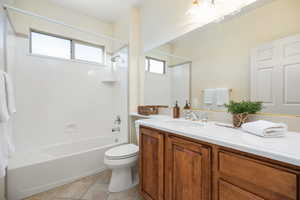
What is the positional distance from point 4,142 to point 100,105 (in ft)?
5.73

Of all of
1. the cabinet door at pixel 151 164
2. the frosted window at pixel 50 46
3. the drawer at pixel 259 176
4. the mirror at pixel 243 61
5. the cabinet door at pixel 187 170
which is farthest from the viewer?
the frosted window at pixel 50 46

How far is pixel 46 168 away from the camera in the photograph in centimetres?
171

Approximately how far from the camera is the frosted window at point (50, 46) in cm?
226

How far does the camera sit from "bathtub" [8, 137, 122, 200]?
5.07 feet

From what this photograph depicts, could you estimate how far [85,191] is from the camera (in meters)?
1.73

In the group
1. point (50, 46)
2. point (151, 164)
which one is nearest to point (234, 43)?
point (151, 164)

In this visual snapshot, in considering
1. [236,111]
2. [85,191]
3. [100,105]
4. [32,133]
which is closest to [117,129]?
[100,105]

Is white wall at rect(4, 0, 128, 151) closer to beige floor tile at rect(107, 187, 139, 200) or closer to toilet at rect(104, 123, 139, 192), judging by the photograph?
toilet at rect(104, 123, 139, 192)

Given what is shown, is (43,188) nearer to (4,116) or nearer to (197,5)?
(4,116)

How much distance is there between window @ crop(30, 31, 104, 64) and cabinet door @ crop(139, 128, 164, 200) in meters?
2.15

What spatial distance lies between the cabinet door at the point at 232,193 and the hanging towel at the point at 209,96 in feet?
2.85

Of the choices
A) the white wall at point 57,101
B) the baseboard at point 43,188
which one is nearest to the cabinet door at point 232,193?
the baseboard at point 43,188

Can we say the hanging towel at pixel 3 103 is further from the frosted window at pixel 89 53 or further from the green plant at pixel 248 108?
the green plant at pixel 248 108

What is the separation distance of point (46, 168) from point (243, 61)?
2.53 meters
